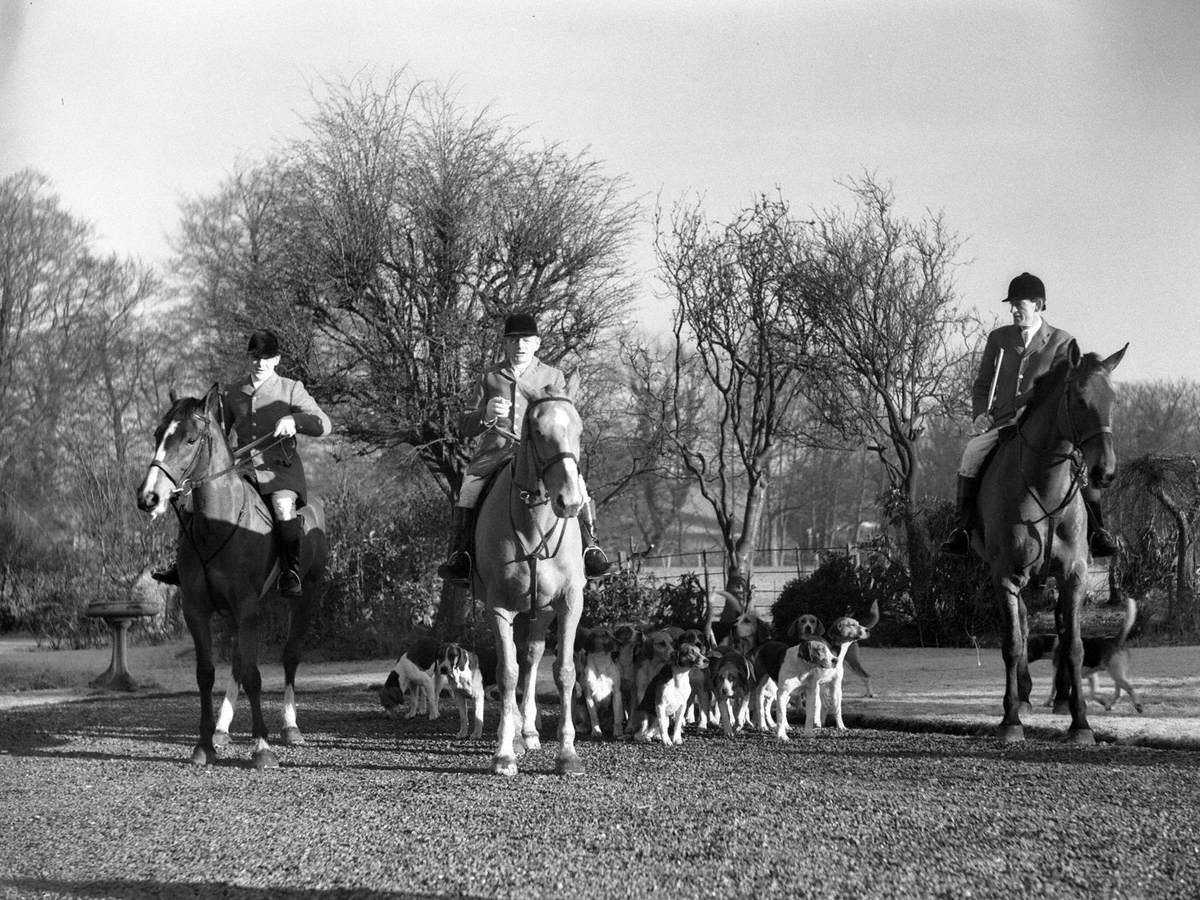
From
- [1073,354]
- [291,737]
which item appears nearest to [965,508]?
[1073,354]

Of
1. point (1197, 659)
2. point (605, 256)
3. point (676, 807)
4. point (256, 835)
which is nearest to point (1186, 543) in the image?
point (1197, 659)

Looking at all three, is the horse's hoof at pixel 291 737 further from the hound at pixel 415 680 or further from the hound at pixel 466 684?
the hound at pixel 415 680

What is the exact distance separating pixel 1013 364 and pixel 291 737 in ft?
20.6

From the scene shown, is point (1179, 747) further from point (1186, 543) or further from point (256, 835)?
point (1186, 543)

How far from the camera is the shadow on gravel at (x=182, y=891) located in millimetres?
5176

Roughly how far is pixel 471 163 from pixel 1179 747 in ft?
46.6

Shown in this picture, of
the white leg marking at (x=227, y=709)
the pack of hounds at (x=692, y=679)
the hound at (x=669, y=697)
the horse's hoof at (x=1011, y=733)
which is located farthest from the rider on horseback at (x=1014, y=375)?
the white leg marking at (x=227, y=709)

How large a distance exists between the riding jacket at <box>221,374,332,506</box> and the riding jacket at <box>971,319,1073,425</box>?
5232 millimetres

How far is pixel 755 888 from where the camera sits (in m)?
5.08

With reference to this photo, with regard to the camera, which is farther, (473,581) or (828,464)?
(828,464)

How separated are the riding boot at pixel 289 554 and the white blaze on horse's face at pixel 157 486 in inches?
46.5

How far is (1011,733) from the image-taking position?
968 cm

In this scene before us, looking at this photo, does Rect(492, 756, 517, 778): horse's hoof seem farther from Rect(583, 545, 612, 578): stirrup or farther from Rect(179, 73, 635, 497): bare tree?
Rect(179, 73, 635, 497): bare tree

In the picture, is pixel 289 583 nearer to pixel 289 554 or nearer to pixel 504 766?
pixel 289 554
